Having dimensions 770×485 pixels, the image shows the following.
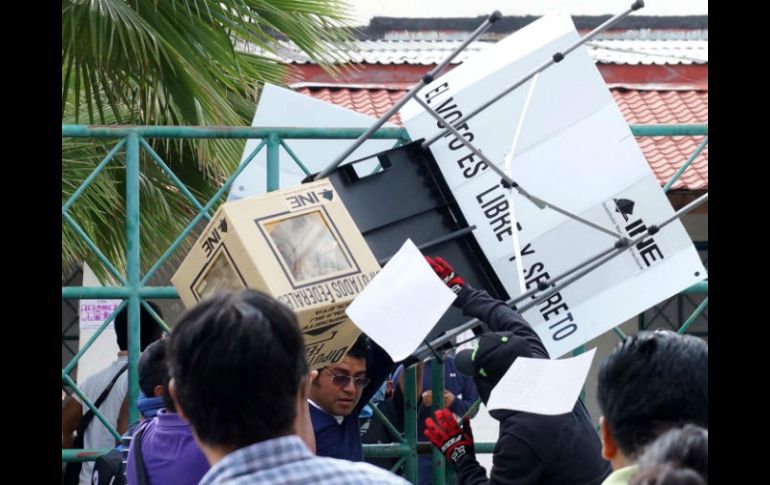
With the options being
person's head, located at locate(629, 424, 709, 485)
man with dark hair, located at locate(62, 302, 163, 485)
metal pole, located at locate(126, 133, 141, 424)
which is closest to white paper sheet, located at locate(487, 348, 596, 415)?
person's head, located at locate(629, 424, 709, 485)

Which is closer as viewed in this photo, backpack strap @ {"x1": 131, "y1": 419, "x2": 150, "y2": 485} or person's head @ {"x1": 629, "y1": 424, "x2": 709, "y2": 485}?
person's head @ {"x1": 629, "y1": 424, "x2": 709, "y2": 485}

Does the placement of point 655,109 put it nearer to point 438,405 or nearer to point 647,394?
point 438,405

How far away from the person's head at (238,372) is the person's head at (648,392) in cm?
66

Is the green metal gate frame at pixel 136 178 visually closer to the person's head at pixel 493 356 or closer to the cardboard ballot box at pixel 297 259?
the cardboard ballot box at pixel 297 259

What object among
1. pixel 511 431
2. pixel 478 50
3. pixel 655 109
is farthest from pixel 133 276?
pixel 478 50

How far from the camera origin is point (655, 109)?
10.9 meters

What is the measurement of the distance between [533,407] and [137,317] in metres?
1.72

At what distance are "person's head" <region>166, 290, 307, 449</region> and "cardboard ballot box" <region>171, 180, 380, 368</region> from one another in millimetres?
1427

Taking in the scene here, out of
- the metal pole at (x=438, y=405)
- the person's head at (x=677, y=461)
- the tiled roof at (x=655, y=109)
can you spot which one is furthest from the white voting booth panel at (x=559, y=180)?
the tiled roof at (x=655, y=109)

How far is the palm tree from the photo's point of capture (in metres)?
5.86

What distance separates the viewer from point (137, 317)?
4.43 m

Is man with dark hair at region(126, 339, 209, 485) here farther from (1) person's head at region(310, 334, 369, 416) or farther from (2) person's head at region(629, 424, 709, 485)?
(2) person's head at region(629, 424, 709, 485)

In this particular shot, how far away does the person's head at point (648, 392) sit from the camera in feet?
7.52
